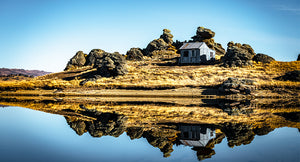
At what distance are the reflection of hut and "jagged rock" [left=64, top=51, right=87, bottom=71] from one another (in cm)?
7375

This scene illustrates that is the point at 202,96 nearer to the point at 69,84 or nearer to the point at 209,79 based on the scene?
the point at 209,79

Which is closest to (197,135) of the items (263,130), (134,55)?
(263,130)

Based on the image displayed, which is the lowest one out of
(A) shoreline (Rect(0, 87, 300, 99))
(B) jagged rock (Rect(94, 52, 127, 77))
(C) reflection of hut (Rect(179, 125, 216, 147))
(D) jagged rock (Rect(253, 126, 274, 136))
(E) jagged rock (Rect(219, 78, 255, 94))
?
(C) reflection of hut (Rect(179, 125, 216, 147))

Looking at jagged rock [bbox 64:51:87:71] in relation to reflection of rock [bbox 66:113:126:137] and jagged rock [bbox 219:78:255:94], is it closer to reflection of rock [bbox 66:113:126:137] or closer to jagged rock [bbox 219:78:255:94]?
jagged rock [bbox 219:78:255:94]

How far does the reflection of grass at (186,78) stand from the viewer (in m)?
51.9

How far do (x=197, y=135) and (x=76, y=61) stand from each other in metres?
77.1

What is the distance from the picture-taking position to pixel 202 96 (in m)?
44.9

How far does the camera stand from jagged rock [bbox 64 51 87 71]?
85.4m

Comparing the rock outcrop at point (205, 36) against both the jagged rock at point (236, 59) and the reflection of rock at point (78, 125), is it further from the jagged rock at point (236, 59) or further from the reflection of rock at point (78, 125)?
the reflection of rock at point (78, 125)

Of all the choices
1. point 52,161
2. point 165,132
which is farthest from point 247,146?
point 52,161

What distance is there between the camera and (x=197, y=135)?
46.9 feet

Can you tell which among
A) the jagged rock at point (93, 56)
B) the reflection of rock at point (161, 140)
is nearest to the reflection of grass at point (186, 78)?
the jagged rock at point (93, 56)

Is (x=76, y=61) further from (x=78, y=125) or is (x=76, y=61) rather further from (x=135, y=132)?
(x=135, y=132)

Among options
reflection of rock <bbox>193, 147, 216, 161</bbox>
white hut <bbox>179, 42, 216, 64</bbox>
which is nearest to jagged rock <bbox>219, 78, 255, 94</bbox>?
white hut <bbox>179, 42, 216, 64</bbox>
